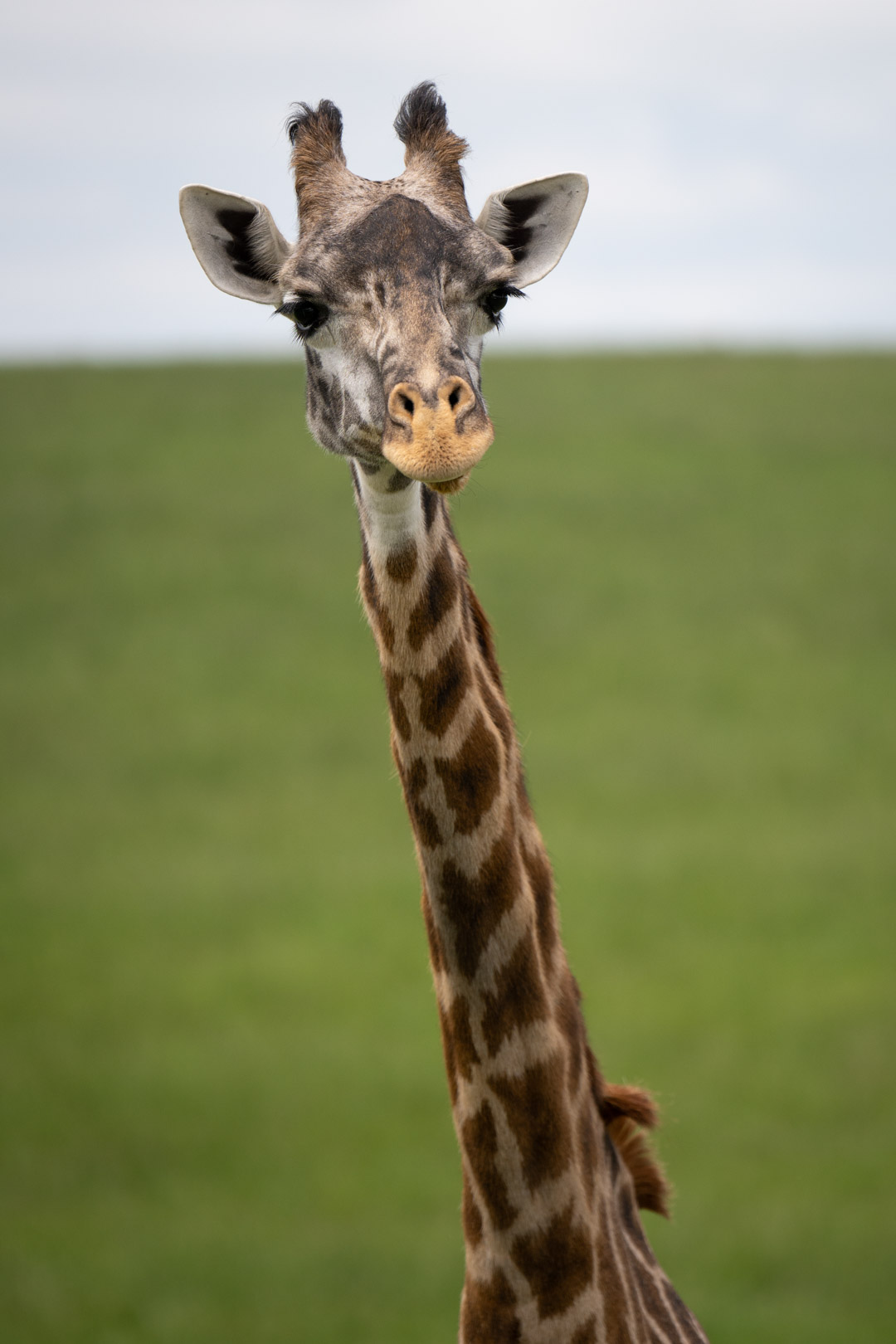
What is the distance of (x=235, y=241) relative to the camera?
18.1 feet

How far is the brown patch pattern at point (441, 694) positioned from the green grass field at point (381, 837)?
1438 cm

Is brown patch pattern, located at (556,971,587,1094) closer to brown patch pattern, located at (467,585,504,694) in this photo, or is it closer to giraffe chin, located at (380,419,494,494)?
brown patch pattern, located at (467,585,504,694)

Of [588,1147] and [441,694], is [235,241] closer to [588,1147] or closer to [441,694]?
[441,694]

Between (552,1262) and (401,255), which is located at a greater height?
(401,255)

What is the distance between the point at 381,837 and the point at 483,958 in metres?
27.0

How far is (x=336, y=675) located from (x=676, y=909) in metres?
12.3

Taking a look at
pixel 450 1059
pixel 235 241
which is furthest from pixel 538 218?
pixel 450 1059

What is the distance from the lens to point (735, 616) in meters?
38.0

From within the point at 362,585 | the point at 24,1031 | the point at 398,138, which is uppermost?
the point at 398,138

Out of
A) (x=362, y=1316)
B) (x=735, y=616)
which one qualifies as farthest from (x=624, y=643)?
(x=362, y=1316)

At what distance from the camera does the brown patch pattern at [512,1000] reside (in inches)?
193

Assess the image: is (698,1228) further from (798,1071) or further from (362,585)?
(362,585)

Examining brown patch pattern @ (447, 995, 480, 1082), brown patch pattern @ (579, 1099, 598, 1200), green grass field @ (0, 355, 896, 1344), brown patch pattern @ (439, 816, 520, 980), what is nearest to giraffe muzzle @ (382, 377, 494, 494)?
brown patch pattern @ (439, 816, 520, 980)

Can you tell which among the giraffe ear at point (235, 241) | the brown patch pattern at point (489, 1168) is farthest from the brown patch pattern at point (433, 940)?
the giraffe ear at point (235, 241)
